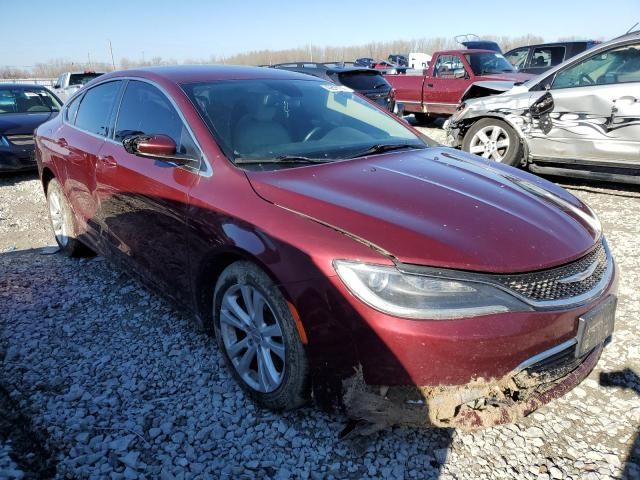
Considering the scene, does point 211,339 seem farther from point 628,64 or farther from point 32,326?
point 628,64

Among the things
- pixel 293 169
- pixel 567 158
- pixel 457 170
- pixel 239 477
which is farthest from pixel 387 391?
pixel 567 158

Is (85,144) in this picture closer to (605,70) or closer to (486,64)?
(605,70)

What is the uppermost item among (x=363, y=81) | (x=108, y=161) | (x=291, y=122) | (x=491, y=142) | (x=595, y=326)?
(x=363, y=81)

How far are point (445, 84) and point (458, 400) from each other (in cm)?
1087

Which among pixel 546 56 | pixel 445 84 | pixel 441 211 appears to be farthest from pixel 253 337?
pixel 546 56

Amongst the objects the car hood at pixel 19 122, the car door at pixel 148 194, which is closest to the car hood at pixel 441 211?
the car door at pixel 148 194

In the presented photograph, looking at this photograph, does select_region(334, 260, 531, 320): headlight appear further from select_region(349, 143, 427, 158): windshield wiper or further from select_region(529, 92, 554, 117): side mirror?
select_region(529, 92, 554, 117): side mirror

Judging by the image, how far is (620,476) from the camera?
6.75 feet

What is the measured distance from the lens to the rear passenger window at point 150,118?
110 inches

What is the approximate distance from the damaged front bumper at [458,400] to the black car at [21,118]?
7.93 meters

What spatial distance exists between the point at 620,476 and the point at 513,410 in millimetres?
567

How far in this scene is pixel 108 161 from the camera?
342 cm

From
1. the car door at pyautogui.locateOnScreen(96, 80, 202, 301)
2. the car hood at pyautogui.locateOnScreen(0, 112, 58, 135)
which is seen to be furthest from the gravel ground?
the car hood at pyautogui.locateOnScreen(0, 112, 58, 135)

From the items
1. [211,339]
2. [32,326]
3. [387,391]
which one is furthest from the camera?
[32,326]
